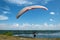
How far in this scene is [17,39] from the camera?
47.9ft

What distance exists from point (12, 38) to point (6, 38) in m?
0.46

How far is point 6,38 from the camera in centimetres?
1455

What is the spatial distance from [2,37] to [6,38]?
338mm

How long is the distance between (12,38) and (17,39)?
409mm

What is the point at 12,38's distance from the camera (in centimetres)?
1473

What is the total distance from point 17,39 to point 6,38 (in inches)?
32.3

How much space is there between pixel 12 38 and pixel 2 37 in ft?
2.47

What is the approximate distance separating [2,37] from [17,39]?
44.9 inches

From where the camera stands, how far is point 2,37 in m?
14.7
